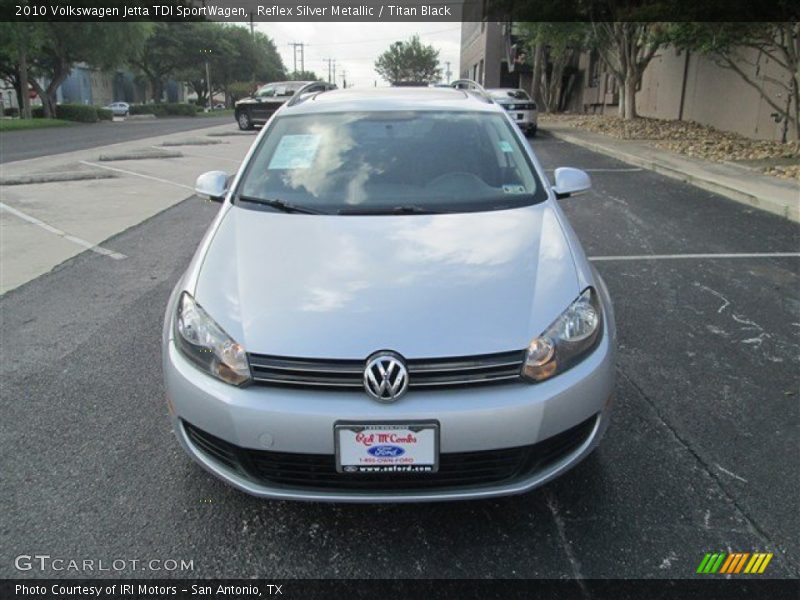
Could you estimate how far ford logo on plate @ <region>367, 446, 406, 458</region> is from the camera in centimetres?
220

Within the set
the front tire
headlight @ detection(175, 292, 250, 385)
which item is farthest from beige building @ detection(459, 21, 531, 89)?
headlight @ detection(175, 292, 250, 385)

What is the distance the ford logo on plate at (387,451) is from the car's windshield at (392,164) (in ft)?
4.38

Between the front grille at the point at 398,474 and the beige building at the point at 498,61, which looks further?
the beige building at the point at 498,61

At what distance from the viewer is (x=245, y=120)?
24750 millimetres

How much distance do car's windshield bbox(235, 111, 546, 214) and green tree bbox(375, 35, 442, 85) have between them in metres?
85.9

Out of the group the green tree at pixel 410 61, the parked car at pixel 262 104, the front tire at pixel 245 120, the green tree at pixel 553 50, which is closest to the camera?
the parked car at pixel 262 104

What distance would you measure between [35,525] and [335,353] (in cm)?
141

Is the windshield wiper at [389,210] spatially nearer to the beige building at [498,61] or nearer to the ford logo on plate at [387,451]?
the ford logo on plate at [387,451]

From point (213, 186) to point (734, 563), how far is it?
3024mm

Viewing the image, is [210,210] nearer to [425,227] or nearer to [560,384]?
[425,227]

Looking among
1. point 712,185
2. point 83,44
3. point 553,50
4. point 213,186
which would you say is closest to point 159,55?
point 83,44

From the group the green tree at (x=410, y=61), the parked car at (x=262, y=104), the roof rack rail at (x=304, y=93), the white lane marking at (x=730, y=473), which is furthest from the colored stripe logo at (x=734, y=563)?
the green tree at (x=410, y=61)

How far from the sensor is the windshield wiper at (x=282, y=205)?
3.19 metres

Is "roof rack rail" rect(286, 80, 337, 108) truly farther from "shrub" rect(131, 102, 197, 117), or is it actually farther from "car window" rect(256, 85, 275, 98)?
"shrub" rect(131, 102, 197, 117)
